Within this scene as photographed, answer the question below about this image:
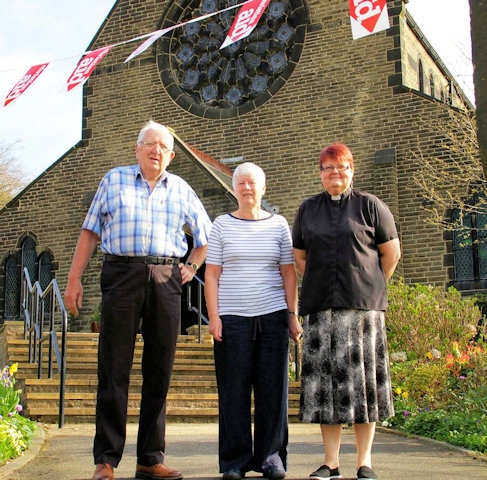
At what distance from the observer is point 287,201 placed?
55.3 feet

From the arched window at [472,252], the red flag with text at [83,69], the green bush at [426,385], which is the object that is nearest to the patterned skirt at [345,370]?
the green bush at [426,385]

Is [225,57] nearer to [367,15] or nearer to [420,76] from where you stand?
[420,76]

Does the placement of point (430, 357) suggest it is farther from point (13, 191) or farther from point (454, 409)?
point (13, 191)

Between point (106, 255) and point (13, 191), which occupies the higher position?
point (13, 191)

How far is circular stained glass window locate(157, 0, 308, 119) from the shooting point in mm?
17755

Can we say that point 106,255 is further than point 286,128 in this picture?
No

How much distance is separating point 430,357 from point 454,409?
1.39 meters

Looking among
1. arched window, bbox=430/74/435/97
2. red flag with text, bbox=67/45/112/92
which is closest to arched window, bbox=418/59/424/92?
arched window, bbox=430/74/435/97

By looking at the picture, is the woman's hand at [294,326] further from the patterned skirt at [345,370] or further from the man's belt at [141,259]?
the man's belt at [141,259]

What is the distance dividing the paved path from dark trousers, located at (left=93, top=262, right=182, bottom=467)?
0.41 metres

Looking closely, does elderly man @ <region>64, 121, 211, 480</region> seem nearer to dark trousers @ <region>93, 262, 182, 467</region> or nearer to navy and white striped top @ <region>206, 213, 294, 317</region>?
dark trousers @ <region>93, 262, 182, 467</region>

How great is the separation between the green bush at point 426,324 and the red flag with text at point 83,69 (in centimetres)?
669

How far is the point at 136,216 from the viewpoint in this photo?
4.44m

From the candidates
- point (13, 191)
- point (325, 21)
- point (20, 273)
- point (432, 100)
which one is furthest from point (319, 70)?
point (13, 191)
